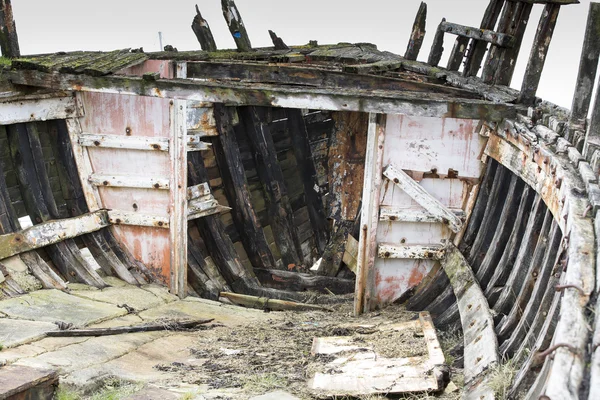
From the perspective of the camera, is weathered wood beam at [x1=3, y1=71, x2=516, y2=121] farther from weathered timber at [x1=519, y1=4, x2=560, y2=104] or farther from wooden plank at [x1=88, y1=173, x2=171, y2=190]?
wooden plank at [x1=88, y1=173, x2=171, y2=190]

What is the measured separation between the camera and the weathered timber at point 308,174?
10.4 m

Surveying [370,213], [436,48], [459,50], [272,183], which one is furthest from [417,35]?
[370,213]

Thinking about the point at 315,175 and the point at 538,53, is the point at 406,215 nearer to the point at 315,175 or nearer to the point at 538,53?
the point at 538,53

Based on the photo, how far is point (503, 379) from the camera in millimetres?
4602

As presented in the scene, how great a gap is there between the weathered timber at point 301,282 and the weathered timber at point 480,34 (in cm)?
279

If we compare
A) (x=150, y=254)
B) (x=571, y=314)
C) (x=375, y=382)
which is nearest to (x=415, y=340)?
(x=375, y=382)

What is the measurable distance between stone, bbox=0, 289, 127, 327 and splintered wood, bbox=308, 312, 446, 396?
77.5 inches

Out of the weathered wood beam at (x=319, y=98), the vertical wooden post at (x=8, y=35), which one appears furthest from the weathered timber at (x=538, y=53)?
the vertical wooden post at (x=8, y=35)

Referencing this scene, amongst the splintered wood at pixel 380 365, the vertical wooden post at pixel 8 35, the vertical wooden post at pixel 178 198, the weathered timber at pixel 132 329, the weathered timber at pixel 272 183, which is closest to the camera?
the splintered wood at pixel 380 365

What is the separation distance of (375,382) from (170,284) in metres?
3.63

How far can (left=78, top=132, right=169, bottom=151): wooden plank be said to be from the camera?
27.2ft

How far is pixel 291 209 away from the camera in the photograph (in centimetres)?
1007

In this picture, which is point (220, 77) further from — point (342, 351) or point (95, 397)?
point (95, 397)

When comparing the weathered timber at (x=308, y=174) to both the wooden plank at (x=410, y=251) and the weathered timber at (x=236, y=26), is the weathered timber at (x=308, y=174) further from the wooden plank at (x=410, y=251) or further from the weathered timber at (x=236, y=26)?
the wooden plank at (x=410, y=251)
